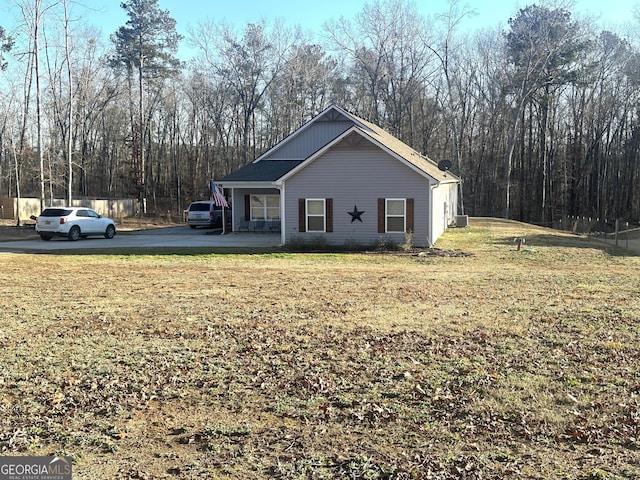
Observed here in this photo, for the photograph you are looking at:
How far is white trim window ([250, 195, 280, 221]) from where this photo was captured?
27.2 meters

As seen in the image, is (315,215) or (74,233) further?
(74,233)

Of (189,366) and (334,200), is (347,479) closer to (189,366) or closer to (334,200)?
(189,366)

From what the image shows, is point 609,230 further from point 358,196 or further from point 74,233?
point 74,233

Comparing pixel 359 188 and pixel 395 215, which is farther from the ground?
pixel 359 188

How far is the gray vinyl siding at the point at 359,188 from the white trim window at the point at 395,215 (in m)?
0.21

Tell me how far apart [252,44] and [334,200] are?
2980 centimetres

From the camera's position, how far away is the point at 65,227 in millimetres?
23781

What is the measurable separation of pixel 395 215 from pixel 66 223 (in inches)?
535

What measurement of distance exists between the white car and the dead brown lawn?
1272 cm

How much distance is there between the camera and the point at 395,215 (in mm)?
20797

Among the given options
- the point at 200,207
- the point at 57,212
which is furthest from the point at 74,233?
the point at 200,207

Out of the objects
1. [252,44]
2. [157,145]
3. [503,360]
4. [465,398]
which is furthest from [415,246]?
[157,145]

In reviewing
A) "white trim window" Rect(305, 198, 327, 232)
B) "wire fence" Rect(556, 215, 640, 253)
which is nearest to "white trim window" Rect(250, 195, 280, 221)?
"white trim window" Rect(305, 198, 327, 232)

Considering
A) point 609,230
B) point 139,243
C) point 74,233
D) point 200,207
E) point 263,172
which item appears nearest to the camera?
point 139,243
